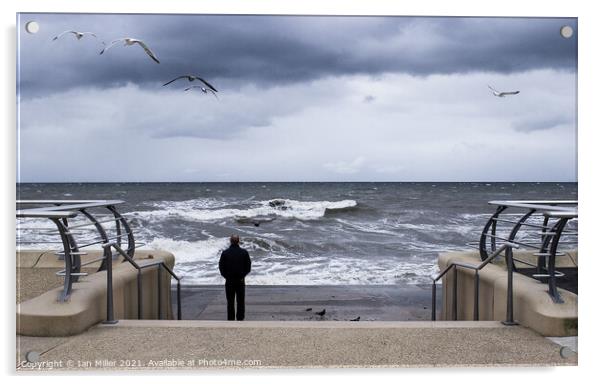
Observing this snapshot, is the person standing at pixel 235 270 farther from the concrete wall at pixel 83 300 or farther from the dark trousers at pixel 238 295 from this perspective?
the concrete wall at pixel 83 300

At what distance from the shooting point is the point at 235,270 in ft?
22.2

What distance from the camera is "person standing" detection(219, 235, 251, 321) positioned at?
675cm

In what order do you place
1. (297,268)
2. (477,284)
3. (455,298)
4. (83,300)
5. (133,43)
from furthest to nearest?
(297,268)
(455,298)
(477,284)
(133,43)
(83,300)

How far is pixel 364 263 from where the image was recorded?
52.3ft

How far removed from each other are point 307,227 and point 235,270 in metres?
21.0

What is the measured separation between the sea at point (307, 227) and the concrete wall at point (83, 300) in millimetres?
423

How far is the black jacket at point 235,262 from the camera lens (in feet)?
22.1

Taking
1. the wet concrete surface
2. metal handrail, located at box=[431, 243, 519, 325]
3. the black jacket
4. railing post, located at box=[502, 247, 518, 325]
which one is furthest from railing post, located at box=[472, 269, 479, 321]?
the black jacket

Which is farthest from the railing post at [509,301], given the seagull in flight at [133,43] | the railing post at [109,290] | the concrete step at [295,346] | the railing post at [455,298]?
the seagull in flight at [133,43]

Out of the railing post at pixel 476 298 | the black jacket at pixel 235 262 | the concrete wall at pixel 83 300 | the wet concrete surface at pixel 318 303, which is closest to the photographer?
the concrete wall at pixel 83 300

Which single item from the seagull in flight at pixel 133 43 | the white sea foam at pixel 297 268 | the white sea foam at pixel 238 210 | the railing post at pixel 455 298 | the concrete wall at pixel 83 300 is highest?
the seagull in flight at pixel 133 43

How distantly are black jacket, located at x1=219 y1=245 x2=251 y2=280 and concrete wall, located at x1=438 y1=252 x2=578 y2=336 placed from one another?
7.21 feet

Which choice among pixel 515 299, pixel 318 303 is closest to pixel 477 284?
pixel 515 299

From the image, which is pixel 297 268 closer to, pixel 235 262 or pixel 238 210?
pixel 235 262
